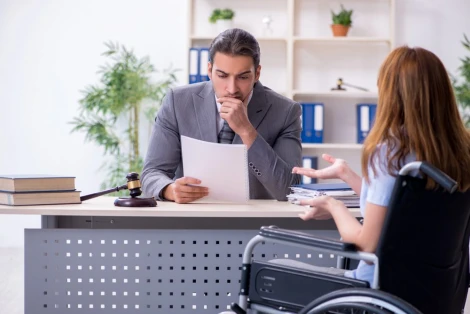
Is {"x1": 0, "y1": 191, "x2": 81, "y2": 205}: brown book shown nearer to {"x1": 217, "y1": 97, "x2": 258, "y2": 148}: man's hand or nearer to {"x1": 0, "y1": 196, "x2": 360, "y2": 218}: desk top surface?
{"x1": 0, "y1": 196, "x2": 360, "y2": 218}: desk top surface

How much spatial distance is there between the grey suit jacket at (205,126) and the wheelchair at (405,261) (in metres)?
1.02

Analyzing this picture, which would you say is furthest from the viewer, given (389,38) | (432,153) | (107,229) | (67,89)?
(67,89)

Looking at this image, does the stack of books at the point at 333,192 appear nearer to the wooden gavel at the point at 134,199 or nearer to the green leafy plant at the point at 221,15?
the wooden gavel at the point at 134,199

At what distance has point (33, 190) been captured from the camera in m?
2.60

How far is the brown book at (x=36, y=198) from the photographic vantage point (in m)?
2.58

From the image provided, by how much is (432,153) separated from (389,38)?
360 centimetres

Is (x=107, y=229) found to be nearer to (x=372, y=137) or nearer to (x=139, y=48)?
(x=372, y=137)

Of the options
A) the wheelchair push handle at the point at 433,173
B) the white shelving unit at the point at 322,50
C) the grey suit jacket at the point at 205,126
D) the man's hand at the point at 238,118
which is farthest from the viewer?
the white shelving unit at the point at 322,50

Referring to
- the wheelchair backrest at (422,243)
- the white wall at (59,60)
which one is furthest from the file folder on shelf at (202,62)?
the wheelchair backrest at (422,243)

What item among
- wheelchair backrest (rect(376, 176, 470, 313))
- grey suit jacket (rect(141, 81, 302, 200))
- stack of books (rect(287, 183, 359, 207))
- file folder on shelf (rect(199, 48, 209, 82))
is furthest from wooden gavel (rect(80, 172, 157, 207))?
file folder on shelf (rect(199, 48, 209, 82))

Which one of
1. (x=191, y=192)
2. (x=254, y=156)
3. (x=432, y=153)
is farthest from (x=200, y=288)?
(x=432, y=153)

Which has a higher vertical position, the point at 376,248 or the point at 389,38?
the point at 389,38

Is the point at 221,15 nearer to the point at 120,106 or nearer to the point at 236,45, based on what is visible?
the point at 120,106

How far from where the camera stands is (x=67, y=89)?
5641mm
